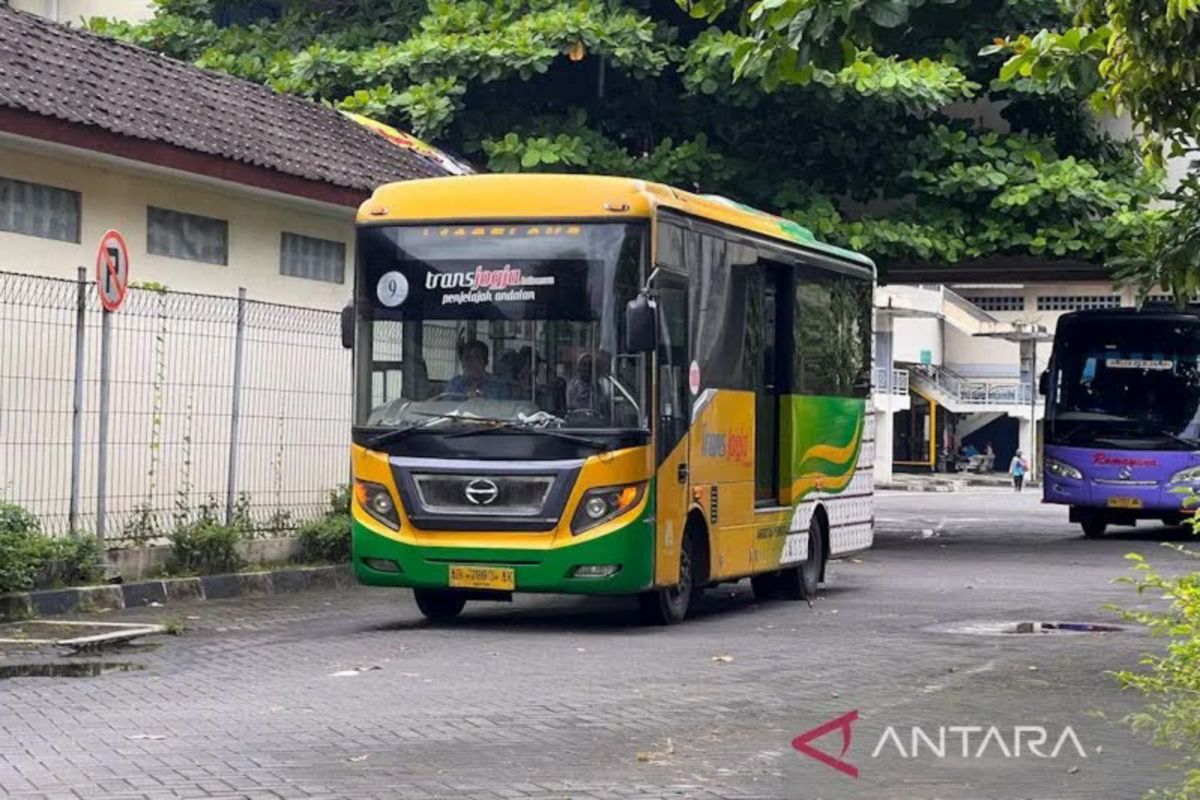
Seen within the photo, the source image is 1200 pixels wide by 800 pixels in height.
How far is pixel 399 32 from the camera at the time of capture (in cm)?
3028

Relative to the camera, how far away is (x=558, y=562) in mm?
14875

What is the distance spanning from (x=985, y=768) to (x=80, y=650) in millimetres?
6715

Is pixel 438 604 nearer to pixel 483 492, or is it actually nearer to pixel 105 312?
pixel 483 492

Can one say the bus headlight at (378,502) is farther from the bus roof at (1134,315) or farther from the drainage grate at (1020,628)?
the bus roof at (1134,315)

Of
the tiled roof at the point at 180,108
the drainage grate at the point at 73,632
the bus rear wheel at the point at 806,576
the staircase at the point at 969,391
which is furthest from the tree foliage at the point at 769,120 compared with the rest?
the staircase at the point at 969,391

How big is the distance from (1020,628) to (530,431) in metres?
4.24

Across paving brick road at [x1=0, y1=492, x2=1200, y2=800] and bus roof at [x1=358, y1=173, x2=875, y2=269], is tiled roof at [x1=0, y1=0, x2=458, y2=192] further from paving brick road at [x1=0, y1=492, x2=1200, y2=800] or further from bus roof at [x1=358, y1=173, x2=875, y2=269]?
paving brick road at [x1=0, y1=492, x2=1200, y2=800]

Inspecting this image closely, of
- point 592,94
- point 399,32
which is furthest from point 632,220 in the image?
point 399,32

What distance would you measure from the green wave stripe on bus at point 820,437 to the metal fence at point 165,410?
5.08m

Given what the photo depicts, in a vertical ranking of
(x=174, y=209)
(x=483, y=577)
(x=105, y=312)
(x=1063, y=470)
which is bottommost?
(x=483, y=577)

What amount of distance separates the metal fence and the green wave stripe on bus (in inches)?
200

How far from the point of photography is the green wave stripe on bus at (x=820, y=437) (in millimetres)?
18375

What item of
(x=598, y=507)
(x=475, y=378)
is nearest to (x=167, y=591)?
(x=475, y=378)

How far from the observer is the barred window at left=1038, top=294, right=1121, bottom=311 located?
5844cm
